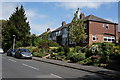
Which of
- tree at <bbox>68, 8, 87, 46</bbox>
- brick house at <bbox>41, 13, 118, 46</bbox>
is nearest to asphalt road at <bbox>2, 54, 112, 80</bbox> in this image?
tree at <bbox>68, 8, 87, 46</bbox>

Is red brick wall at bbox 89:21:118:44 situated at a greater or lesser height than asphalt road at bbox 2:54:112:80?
greater

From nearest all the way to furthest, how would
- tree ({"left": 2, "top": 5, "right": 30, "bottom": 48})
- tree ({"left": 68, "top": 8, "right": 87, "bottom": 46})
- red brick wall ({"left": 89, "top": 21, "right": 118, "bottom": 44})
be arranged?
tree ({"left": 68, "top": 8, "right": 87, "bottom": 46})
red brick wall ({"left": 89, "top": 21, "right": 118, "bottom": 44})
tree ({"left": 2, "top": 5, "right": 30, "bottom": 48})

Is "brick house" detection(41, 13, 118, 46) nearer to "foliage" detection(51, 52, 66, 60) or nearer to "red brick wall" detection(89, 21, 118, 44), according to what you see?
"red brick wall" detection(89, 21, 118, 44)

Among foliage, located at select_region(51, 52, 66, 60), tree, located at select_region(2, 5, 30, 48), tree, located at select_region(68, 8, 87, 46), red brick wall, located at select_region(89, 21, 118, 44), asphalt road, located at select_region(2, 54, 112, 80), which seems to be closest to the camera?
asphalt road, located at select_region(2, 54, 112, 80)

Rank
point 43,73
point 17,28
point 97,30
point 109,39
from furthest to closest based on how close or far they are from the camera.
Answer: point 17,28 < point 109,39 < point 97,30 < point 43,73

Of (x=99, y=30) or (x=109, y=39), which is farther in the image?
(x=109, y=39)

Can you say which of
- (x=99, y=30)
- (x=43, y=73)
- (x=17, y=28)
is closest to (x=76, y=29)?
(x=99, y=30)

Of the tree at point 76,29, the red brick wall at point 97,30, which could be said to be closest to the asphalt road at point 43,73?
the tree at point 76,29

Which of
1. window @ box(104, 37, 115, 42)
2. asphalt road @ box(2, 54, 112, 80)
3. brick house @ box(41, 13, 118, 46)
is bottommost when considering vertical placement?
asphalt road @ box(2, 54, 112, 80)

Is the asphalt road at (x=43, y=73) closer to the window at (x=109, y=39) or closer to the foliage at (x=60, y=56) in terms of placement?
the foliage at (x=60, y=56)

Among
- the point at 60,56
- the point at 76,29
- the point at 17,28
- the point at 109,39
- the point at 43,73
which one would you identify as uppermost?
the point at 17,28

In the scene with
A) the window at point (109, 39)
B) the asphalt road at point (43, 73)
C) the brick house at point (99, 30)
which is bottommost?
the asphalt road at point (43, 73)

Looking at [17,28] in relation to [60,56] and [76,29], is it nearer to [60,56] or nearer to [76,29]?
[76,29]

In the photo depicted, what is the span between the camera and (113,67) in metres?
14.6
